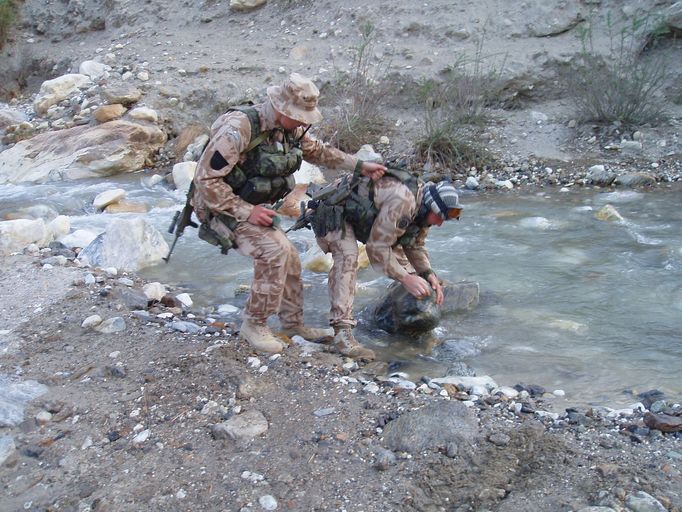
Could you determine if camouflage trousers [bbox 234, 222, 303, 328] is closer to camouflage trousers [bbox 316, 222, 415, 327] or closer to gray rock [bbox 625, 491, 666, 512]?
camouflage trousers [bbox 316, 222, 415, 327]

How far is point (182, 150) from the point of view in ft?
31.1

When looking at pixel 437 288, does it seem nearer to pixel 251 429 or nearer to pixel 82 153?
pixel 251 429

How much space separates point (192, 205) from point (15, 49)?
1121 cm

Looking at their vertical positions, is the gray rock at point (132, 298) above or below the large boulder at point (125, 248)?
above

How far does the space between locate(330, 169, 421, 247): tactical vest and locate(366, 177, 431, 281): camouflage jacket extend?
3 centimetres

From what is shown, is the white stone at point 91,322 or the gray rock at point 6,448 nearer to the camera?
the gray rock at point 6,448

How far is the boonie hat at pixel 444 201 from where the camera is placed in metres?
4.00

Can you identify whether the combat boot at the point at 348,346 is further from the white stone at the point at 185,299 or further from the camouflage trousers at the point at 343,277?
the white stone at the point at 185,299

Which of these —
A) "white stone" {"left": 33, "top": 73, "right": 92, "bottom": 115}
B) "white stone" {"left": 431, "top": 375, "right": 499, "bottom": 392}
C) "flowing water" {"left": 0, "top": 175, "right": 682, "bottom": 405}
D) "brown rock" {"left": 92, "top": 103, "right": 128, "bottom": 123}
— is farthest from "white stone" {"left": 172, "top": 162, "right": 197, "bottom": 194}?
"white stone" {"left": 431, "top": 375, "right": 499, "bottom": 392}

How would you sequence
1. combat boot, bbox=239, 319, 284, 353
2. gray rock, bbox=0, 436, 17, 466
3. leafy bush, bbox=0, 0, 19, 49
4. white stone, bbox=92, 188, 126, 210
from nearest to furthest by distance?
gray rock, bbox=0, 436, 17, 466
combat boot, bbox=239, 319, 284, 353
white stone, bbox=92, 188, 126, 210
leafy bush, bbox=0, 0, 19, 49

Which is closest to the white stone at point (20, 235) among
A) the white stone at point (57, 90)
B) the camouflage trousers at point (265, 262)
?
the camouflage trousers at point (265, 262)

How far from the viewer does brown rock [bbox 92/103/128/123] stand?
9820 millimetres

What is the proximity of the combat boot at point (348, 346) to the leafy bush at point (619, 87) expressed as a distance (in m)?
6.12

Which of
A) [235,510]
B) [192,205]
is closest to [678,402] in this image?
[235,510]
